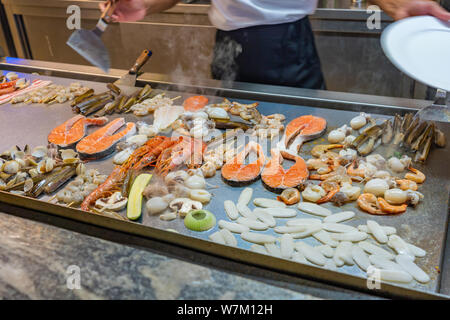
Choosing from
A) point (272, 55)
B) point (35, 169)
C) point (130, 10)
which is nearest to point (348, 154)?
point (272, 55)

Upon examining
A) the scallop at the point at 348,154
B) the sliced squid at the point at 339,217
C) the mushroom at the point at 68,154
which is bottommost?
the sliced squid at the point at 339,217

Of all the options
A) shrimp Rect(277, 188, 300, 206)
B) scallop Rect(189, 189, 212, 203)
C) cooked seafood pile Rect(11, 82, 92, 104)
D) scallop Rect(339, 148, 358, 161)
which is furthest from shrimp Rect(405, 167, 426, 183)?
cooked seafood pile Rect(11, 82, 92, 104)

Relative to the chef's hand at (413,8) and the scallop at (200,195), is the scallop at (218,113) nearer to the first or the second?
the scallop at (200,195)

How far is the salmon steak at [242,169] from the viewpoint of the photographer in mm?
1793

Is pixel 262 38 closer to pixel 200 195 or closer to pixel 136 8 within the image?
pixel 136 8

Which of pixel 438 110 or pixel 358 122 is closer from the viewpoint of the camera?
pixel 438 110

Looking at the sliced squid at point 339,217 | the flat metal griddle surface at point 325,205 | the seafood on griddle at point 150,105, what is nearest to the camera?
the flat metal griddle surface at point 325,205

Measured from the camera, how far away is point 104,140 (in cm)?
215

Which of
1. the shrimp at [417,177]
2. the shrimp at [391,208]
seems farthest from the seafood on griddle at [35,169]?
the shrimp at [417,177]

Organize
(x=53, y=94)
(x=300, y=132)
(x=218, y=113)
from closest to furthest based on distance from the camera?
1. (x=300, y=132)
2. (x=218, y=113)
3. (x=53, y=94)

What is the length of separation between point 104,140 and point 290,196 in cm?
105

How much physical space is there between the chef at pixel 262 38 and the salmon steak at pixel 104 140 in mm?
691
